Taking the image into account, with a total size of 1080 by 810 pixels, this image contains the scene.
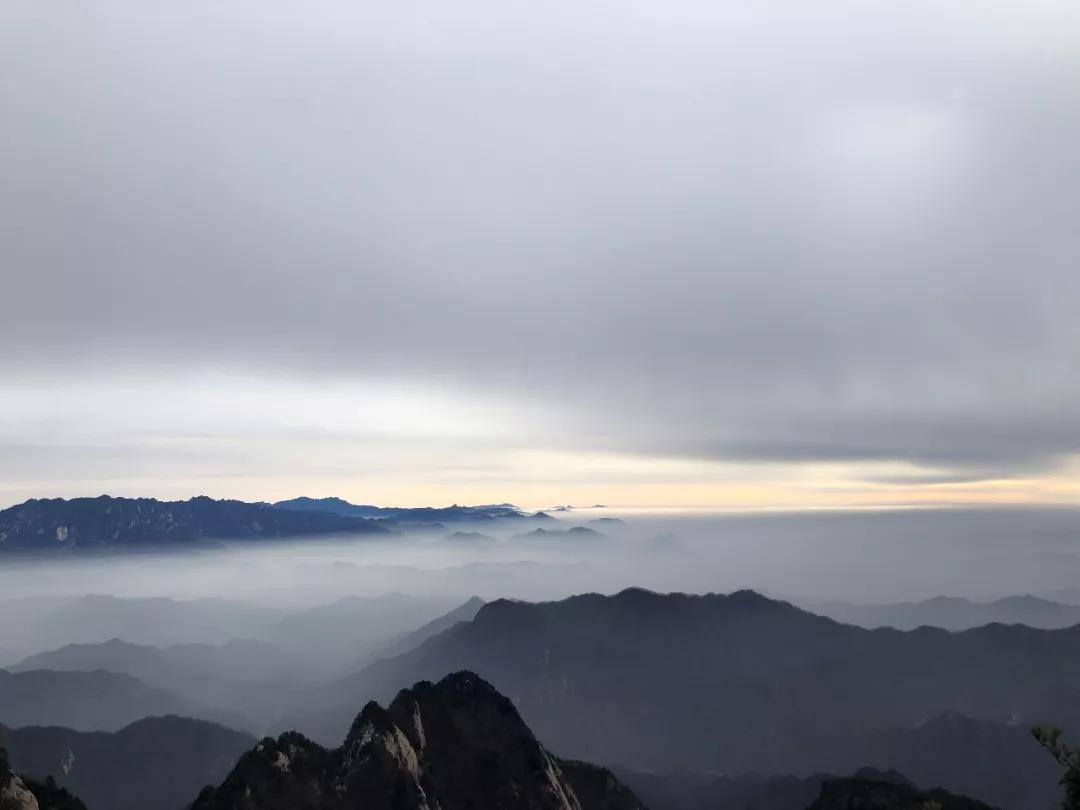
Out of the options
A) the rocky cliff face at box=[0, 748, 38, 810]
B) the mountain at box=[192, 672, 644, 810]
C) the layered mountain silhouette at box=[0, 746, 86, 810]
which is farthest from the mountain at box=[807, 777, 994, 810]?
the rocky cliff face at box=[0, 748, 38, 810]

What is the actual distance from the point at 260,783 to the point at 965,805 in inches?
6853

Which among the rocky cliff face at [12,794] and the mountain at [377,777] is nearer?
the rocky cliff face at [12,794]

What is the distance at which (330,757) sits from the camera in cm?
17475

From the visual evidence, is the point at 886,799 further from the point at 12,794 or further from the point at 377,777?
the point at 12,794

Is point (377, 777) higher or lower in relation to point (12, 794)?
lower

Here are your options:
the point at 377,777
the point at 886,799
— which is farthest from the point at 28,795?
the point at 886,799

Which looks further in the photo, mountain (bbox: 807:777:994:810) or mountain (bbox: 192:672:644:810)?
mountain (bbox: 807:777:994:810)

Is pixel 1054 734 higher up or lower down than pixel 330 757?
higher up

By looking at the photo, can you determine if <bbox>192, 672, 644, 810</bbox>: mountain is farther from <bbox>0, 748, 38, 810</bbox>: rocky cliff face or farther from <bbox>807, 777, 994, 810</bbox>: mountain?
<bbox>807, 777, 994, 810</bbox>: mountain

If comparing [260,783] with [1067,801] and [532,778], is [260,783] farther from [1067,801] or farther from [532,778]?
[1067,801]

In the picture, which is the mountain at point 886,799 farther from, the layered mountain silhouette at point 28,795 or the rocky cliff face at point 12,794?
the rocky cliff face at point 12,794

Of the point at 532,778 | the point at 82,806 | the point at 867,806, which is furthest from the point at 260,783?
the point at 867,806

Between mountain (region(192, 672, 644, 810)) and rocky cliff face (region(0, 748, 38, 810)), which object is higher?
rocky cliff face (region(0, 748, 38, 810))

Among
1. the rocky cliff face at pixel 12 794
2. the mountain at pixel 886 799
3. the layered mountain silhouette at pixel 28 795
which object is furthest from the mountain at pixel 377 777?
the mountain at pixel 886 799
